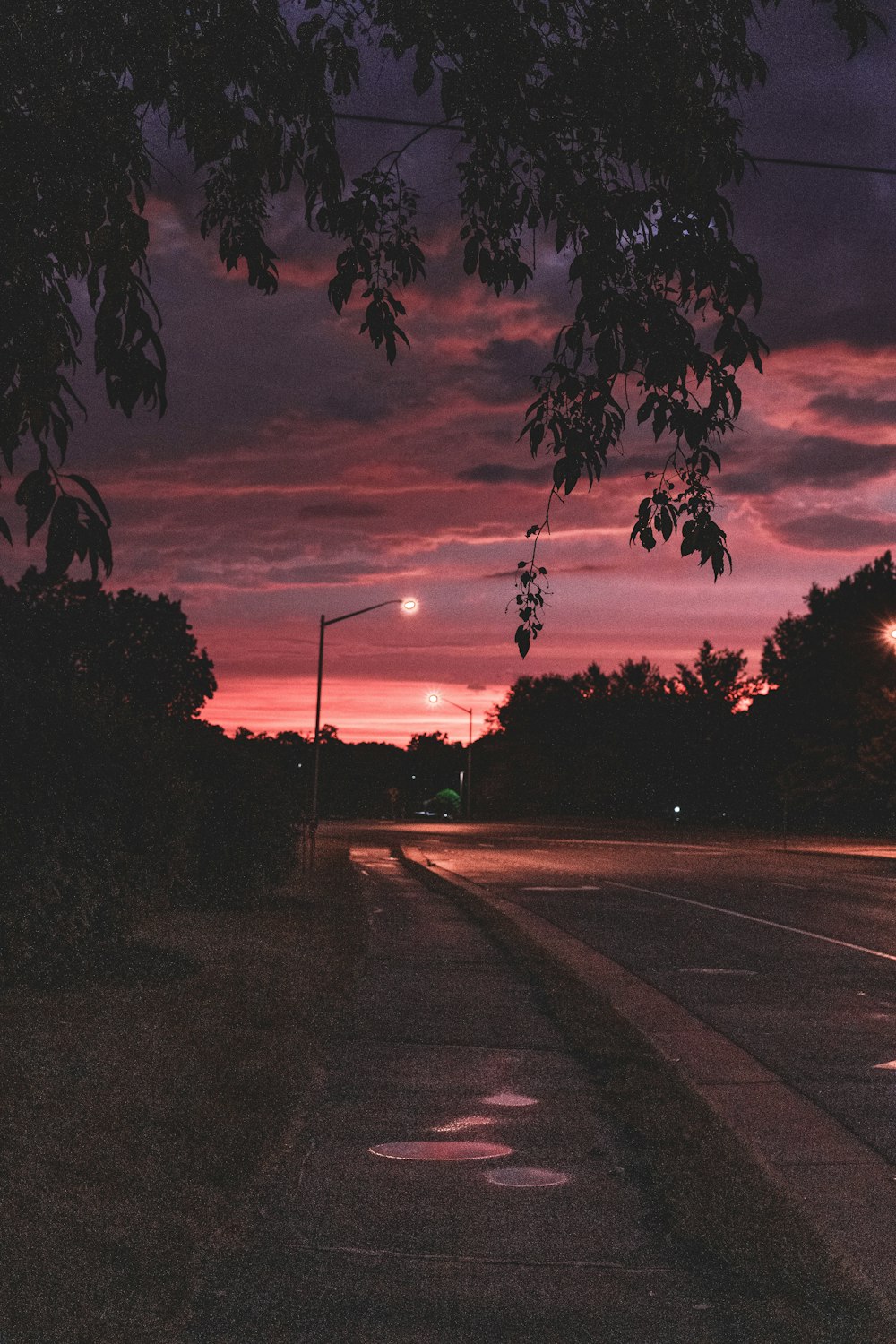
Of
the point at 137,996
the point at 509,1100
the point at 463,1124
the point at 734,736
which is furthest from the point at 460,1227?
the point at 734,736

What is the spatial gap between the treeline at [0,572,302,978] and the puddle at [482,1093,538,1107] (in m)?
3.57

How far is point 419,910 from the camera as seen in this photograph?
20250mm

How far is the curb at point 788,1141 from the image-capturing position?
489 cm

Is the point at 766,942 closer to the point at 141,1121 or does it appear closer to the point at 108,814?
the point at 108,814

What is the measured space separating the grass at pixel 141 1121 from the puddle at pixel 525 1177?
41.5 inches

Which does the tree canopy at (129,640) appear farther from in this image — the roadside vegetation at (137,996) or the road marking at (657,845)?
the roadside vegetation at (137,996)

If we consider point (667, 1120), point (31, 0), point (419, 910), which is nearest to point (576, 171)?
point (31, 0)

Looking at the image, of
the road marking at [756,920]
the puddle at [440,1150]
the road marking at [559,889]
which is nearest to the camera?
the puddle at [440,1150]

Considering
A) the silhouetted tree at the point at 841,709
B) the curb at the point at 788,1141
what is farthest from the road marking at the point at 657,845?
the curb at the point at 788,1141

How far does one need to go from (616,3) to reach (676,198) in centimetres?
90

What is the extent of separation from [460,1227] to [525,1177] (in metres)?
0.77

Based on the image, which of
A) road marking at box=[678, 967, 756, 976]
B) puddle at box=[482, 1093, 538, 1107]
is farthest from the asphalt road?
puddle at box=[482, 1093, 538, 1107]

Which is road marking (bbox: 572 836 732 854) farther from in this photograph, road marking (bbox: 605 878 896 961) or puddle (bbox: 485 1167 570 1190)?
puddle (bbox: 485 1167 570 1190)

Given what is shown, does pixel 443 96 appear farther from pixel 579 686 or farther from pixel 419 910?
pixel 579 686
